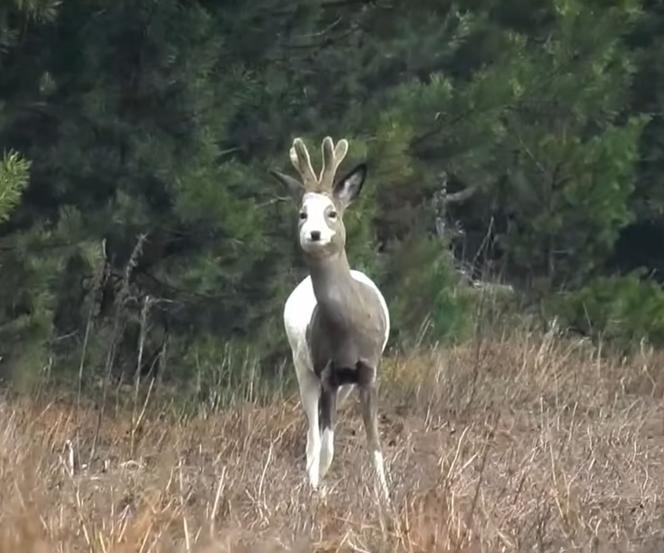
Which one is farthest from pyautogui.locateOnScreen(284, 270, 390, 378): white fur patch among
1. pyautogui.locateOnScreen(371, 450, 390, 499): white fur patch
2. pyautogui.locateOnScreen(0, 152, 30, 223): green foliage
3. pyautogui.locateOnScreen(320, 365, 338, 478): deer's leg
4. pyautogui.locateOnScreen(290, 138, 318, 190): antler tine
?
pyautogui.locateOnScreen(0, 152, 30, 223): green foliage

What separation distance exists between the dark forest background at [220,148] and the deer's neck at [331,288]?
39.7 inches

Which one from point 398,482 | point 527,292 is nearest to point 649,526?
point 398,482

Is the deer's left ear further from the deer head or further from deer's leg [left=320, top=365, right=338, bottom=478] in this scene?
deer's leg [left=320, top=365, right=338, bottom=478]

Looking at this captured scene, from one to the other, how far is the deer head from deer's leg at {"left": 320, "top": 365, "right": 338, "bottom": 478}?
0.63m

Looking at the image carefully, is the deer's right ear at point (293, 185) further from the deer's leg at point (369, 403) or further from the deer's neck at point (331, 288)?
the deer's leg at point (369, 403)

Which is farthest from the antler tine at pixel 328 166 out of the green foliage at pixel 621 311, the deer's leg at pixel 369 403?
the green foliage at pixel 621 311

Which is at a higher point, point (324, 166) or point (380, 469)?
point (324, 166)

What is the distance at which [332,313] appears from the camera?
846 centimetres

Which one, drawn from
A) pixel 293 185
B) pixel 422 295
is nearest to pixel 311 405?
pixel 293 185

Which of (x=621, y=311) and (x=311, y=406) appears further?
(x=621, y=311)

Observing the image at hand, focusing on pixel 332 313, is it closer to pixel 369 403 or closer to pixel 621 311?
pixel 369 403

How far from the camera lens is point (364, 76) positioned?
1238cm

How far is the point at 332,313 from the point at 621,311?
741 centimetres

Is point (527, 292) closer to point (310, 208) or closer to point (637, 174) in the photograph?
point (637, 174)
